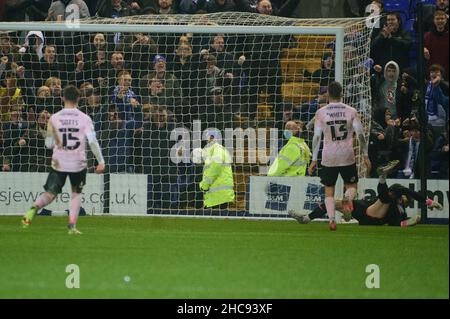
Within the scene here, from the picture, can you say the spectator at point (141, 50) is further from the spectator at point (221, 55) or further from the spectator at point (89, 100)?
the spectator at point (221, 55)

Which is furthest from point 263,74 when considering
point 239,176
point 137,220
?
point 137,220

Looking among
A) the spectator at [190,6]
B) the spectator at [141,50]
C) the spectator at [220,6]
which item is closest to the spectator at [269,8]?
the spectator at [220,6]

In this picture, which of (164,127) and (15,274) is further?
(164,127)

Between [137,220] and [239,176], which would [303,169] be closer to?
[239,176]

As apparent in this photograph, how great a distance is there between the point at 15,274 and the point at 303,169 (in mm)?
9703

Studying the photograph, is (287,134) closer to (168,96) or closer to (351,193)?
(168,96)

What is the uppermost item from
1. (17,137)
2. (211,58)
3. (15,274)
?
(211,58)

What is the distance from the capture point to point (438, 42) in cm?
2164

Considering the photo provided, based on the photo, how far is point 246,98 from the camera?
73.6ft

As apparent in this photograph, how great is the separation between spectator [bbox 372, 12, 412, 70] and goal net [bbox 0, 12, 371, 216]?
0.63 metres

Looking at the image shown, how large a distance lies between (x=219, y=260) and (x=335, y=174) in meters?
4.86

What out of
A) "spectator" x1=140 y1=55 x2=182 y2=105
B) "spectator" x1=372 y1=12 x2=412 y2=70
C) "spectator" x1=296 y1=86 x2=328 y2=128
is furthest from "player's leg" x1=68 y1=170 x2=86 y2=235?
"spectator" x1=372 y1=12 x2=412 y2=70

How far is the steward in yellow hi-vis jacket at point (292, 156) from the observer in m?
21.1

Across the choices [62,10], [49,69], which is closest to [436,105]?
[49,69]
